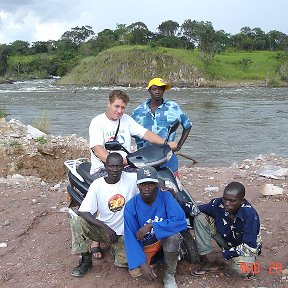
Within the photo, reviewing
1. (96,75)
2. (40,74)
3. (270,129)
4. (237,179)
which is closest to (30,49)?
(40,74)

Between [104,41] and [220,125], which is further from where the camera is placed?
[104,41]

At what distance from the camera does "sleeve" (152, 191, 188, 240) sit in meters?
3.47

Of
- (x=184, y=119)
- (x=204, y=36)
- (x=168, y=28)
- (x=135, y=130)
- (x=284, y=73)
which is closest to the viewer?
(x=135, y=130)

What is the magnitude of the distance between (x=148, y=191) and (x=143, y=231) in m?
0.33

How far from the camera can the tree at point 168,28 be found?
89125 millimetres

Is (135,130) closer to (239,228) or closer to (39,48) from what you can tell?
(239,228)

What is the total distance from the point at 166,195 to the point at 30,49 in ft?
339

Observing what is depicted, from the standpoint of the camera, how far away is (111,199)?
3.79m

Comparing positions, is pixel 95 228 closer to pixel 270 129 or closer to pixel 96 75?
pixel 270 129

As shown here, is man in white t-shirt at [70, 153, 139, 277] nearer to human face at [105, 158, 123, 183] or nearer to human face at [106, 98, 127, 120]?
human face at [105, 158, 123, 183]

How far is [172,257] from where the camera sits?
355cm

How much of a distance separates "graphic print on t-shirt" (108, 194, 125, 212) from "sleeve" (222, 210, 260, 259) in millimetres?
1045

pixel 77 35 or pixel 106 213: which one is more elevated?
pixel 77 35
